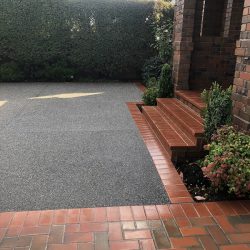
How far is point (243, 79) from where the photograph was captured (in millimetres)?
3346

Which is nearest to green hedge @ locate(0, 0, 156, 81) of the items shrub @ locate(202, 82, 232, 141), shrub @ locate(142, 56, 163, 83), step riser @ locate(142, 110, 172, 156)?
shrub @ locate(142, 56, 163, 83)

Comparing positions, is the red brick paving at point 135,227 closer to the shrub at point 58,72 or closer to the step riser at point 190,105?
Result: the step riser at point 190,105

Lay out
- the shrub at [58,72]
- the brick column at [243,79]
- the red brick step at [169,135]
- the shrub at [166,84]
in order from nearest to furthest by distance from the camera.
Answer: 1. the brick column at [243,79]
2. the red brick step at [169,135]
3. the shrub at [166,84]
4. the shrub at [58,72]

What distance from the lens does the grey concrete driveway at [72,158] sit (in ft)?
9.35

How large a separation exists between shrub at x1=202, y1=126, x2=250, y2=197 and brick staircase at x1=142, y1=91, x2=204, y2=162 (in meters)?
0.60

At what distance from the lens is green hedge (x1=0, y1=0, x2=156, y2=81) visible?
10.2m

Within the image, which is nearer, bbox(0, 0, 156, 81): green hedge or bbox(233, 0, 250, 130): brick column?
bbox(233, 0, 250, 130): brick column

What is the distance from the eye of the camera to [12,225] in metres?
2.40

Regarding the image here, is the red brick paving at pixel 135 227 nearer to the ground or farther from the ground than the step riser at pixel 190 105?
nearer to the ground

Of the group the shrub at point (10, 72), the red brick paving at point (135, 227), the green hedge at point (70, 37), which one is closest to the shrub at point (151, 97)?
the red brick paving at point (135, 227)

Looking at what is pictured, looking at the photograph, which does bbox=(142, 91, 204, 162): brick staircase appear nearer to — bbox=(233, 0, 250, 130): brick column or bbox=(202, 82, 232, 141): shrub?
bbox=(202, 82, 232, 141): shrub

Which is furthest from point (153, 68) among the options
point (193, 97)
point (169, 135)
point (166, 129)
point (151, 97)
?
point (169, 135)

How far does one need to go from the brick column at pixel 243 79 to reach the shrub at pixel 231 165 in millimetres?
318

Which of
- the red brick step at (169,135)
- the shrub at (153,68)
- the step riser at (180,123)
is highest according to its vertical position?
the shrub at (153,68)
